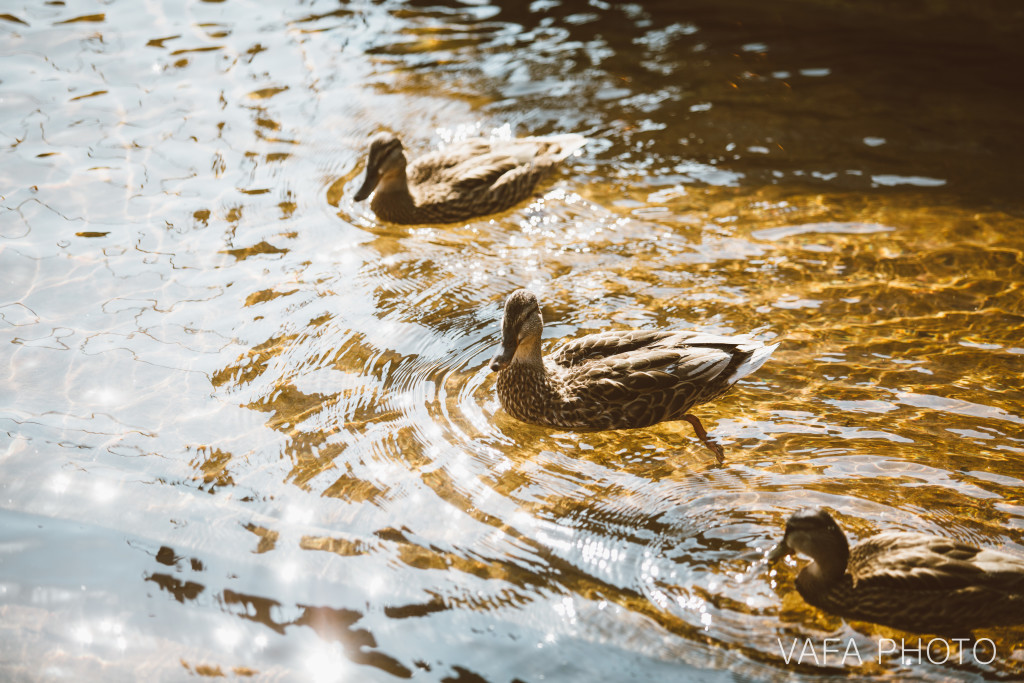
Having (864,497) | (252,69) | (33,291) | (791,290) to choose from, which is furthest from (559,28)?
(864,497)

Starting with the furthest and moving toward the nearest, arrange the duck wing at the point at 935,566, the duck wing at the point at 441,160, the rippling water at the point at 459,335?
1. the duck wing at the point at 441,160
2. the rippling water at the point at 459,335
3. the duck wing at the point at 935,566

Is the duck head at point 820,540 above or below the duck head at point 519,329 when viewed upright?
below

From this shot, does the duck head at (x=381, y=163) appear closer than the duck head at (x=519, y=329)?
No

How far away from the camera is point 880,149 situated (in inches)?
321

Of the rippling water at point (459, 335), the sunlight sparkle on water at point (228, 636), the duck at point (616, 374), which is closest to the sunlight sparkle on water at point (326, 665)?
the rippling water at point (459, 335)

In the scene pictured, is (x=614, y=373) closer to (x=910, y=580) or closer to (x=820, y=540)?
(x=820, y=540)

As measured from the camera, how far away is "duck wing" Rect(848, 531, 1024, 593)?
140 inches

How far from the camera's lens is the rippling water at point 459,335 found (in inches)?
145

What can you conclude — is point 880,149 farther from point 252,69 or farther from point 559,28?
point 252,69

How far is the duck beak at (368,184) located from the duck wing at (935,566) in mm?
4697

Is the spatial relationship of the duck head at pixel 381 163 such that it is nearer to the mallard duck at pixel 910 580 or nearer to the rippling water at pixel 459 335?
the rippling water at pixel 459 335

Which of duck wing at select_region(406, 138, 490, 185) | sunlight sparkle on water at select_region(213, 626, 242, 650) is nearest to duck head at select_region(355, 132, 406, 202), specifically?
duck wing at select_region(406, 138, 490, 185)

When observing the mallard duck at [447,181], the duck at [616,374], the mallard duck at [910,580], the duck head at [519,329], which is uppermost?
the mallard duck at [447,181]

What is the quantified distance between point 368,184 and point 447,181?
2.22 ft
